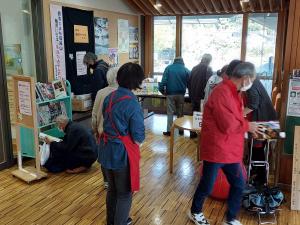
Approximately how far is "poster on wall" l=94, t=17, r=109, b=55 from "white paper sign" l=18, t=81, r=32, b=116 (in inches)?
101

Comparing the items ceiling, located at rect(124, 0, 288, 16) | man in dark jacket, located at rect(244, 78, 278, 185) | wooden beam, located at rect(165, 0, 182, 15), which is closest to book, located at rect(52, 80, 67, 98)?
man in dark jacket, located at rect(244, 78, 278, 185)

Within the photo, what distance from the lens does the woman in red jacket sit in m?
2.28

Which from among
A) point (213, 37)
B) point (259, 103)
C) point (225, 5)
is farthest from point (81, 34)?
point (259, 103)

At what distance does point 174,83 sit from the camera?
5.42 meters

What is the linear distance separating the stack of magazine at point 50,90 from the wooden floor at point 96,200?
40.1 inches

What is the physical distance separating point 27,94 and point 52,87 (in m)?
0.91

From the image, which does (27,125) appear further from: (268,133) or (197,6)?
(197,6)

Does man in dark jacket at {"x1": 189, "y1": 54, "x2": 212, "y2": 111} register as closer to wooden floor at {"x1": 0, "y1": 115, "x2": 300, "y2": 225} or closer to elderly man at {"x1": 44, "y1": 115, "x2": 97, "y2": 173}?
wooden floor at {"x1": 0, "y1": 115, "x2": 300, "y2": 225}

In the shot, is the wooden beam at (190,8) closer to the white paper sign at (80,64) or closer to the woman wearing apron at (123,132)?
the white paper sign at (80,64)

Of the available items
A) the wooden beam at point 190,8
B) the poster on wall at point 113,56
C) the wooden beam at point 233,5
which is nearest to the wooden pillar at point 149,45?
the wooden beam at point 190,8

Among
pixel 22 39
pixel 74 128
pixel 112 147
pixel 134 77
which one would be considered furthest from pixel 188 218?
pixel 22 39

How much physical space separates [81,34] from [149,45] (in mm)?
2657

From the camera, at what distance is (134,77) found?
222 centimetres

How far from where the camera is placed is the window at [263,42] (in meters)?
6.83
